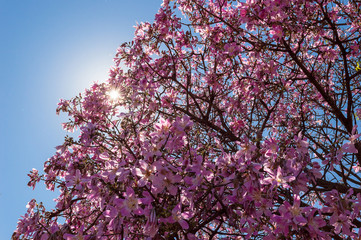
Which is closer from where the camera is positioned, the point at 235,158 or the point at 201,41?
the point at 235,158

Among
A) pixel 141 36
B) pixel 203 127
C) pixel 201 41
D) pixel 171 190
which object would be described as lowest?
pixel 171 190

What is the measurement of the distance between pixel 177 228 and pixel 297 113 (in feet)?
15.0

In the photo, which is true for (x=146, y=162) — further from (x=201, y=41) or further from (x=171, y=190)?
(x=201, y=41)

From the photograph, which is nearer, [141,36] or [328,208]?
[328,208]

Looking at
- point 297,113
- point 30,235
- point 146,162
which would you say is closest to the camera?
point 146,162

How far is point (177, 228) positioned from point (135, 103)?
179 centimetres

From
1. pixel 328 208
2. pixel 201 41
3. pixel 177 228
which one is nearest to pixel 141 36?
pixel 201 41

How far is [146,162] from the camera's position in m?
1.95

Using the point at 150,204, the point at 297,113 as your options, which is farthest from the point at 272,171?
the point at 297,113

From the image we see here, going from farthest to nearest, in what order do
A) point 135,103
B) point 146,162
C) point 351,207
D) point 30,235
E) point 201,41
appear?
point 201,41 → point 135,103 → point 30,235 → point 146,162 → point 351,207

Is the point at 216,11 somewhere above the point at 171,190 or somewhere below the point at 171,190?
above

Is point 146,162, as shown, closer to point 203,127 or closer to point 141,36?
point 203,127

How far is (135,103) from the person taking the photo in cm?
335

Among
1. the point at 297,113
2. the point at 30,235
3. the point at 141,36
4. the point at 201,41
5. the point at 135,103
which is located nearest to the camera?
the point at 30,235
